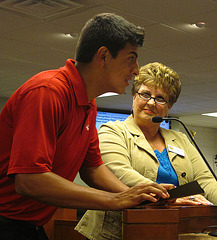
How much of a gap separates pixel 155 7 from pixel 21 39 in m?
2.06

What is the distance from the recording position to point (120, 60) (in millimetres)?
1448

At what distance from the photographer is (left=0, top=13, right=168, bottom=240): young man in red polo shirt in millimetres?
1229

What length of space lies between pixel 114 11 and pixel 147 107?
2635 millimetres

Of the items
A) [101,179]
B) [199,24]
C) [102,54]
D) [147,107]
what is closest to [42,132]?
[102,54]

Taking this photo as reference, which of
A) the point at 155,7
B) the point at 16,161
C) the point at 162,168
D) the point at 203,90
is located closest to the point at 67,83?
the point at 16,161

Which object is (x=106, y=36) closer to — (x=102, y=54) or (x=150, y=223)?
(x=102, y=54)

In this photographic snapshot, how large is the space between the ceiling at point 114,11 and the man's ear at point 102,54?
310cm

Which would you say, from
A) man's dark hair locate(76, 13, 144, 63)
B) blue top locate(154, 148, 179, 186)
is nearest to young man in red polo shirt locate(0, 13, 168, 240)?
man's dark hair locate(76, 13, 144, 63)

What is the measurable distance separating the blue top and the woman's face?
0.21 metres

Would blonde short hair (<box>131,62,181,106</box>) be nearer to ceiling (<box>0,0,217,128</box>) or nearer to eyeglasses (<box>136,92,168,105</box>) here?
eyeglasses (<box>136,92,168,105</box>)

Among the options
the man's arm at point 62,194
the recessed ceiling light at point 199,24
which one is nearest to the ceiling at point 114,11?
the recessed ceiling light at point 199,24

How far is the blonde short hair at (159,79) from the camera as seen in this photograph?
2270 mm

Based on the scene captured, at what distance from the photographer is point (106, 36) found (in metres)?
1.42

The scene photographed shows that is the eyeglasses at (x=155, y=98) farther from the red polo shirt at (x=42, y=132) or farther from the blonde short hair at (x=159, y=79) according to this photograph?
the red polo shirt at (x=42, y=132)
